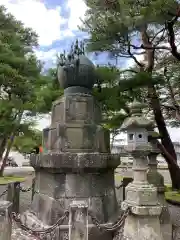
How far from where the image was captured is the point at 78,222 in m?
4.38

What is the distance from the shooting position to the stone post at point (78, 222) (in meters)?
4.36

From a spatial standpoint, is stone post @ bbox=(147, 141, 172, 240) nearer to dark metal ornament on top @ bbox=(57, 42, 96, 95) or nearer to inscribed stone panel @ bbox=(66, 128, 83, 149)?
inscribed stone panel @ bbox=(66, 128, 83, 149)

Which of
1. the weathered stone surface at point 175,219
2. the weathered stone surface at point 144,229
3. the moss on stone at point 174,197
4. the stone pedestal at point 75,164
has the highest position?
the stone pedestal at point 75,164

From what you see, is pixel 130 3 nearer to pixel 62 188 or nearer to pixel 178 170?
pixel 62 188

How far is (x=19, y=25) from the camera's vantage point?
17297 mm

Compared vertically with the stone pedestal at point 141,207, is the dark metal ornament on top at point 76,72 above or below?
above

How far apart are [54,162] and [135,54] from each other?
7051 millimetres

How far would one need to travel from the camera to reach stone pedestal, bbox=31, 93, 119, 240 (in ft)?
20.2

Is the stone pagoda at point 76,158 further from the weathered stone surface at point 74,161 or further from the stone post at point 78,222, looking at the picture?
the stone post at point 78,222

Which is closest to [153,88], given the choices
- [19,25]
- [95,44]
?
[95,44]

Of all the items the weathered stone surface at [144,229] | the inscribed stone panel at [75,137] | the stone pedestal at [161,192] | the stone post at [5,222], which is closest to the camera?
the stone post at [5,222]

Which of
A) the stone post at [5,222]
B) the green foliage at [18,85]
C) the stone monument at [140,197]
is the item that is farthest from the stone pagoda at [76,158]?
the green foliage at [18,85]

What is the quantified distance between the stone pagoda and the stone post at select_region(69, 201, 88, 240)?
1575 millimetres

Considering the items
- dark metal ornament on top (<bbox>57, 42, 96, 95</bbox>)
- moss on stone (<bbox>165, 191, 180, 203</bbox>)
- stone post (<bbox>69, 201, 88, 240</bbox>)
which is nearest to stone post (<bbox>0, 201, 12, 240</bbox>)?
stone post (<bbox>69, 201, 88, 240</bbox>)
